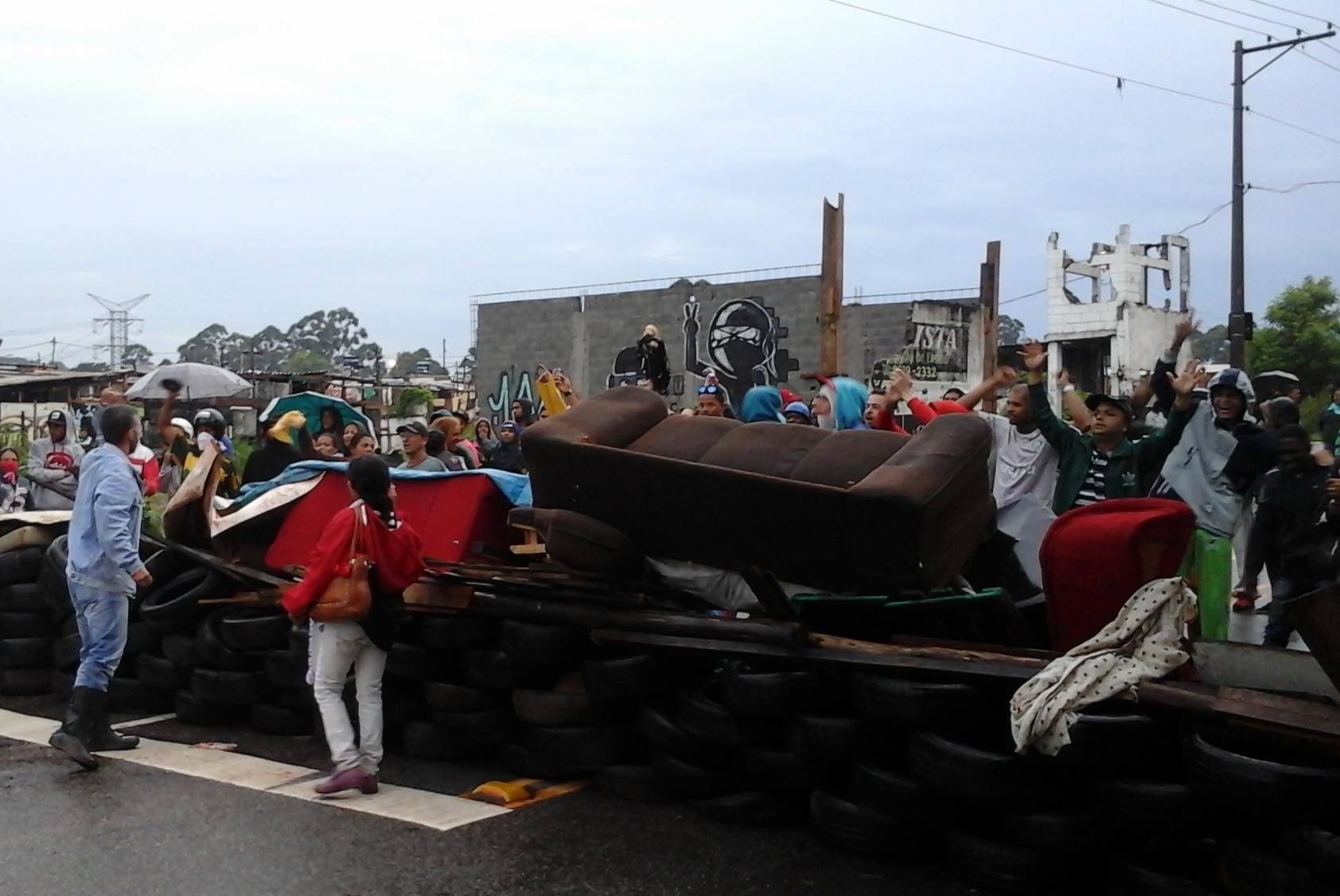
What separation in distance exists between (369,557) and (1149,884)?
382cm

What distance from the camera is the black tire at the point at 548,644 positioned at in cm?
668

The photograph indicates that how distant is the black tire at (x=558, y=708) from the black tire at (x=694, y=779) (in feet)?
1.57

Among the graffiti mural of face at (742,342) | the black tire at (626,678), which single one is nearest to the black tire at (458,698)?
the black tire at (626,678)

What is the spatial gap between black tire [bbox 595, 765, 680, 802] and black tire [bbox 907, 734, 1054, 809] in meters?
1.52

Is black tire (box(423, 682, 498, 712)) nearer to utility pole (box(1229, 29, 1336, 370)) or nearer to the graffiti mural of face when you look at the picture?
utility pole (box(1229, 29, 1336, 370))

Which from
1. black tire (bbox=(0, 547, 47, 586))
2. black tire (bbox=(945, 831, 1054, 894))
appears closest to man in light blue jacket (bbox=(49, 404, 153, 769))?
black tire (bbox=(0, 547, 47, 586))

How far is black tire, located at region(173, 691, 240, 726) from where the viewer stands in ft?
26.8

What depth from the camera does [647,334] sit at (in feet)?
34.2

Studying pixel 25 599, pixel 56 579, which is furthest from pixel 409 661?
pixel 25 599

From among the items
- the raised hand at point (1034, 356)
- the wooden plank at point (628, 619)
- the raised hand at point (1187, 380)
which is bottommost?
the wooden plank at point (628, 619)

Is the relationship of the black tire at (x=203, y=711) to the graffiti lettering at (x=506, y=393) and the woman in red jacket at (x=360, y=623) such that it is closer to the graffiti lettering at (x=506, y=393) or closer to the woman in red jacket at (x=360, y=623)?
the woman in red jacket at (x=360, y=623)

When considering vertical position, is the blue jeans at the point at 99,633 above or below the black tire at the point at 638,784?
above

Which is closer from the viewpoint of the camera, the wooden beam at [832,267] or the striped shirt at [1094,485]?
the striped shirt at [1094,485]

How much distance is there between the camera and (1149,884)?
4680 millimetres
